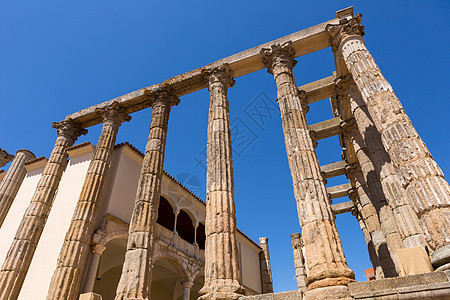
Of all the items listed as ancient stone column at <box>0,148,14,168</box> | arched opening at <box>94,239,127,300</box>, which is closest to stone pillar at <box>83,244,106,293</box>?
arched opening at <box>94,239,127,300</box>

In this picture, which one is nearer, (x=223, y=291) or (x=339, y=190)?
(x=223, y=291)

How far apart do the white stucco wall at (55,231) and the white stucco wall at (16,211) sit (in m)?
2.43

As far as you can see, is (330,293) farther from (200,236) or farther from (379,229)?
(200,236)

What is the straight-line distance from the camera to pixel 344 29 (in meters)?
9.70

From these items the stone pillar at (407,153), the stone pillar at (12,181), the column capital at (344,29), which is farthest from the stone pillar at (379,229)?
the stone pillar at (12,181)

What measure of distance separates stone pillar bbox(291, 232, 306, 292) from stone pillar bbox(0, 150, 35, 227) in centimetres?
1770

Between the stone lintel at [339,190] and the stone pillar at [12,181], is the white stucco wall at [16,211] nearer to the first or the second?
the stone pillar at [12,181]

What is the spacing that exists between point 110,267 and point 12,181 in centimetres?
667

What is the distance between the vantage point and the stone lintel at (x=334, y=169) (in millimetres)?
16094

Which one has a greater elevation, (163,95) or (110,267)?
(163,95)

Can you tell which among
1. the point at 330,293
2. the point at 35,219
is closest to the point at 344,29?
the point at 330,293

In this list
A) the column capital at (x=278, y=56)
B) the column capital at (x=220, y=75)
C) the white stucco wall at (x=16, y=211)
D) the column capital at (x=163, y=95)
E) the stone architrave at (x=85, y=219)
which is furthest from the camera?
the white stucco wall at (x=16, y=211)

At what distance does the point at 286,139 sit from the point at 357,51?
12.2 feet

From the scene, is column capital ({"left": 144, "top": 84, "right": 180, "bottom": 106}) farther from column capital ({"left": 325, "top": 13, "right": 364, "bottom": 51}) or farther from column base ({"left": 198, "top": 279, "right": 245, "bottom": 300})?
column base ({"left": 198, "top": 279, "right": 245, "bottom": 300})
